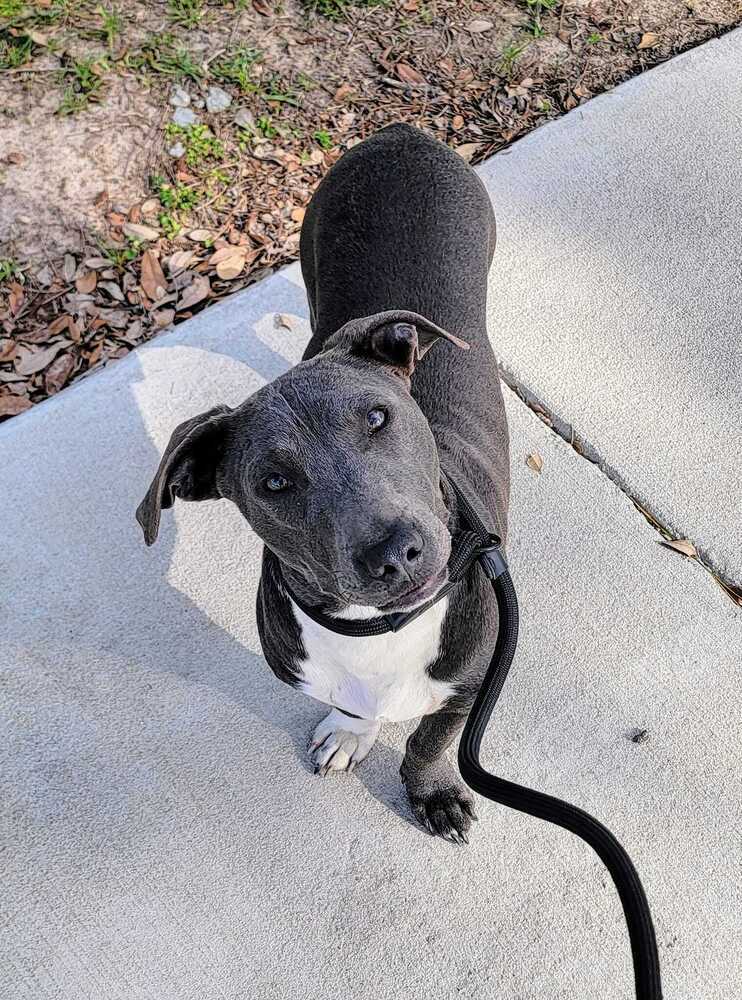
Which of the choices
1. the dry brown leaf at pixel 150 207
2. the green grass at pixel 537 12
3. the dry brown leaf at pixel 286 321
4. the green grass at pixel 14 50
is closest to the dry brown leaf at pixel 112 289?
the dry brown leaf at pixel 150 207

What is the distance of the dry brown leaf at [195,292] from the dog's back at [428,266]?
126cm

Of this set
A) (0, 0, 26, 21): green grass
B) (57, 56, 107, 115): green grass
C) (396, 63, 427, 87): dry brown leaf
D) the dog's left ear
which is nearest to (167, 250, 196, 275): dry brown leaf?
(57, 56, 107, 115): green grass

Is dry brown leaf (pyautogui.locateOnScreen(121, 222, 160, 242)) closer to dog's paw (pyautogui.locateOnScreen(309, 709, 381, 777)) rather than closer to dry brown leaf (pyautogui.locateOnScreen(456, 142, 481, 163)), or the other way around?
dry brown leaf (pyautogui.locateOnScreen(456, 142, 481, 163))

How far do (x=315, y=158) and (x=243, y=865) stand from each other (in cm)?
373

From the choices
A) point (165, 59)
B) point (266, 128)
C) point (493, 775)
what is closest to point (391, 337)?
point (493, 775)

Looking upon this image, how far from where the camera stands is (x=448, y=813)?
10.4 ft

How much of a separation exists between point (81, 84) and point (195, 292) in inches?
60.4

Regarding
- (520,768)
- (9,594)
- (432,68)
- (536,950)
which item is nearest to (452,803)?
(520,768)

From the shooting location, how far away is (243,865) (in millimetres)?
3205

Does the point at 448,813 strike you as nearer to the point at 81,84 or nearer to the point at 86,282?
the point at 86,282

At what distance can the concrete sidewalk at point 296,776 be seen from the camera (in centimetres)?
302

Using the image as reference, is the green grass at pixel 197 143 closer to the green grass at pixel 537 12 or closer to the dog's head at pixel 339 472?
the green grass at pixel 537 12

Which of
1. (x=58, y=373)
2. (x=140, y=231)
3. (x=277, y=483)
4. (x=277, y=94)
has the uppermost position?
(x=277, y=483)

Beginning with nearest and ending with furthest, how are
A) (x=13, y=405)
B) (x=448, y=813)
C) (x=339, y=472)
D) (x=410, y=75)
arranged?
(x=339, y=472), (x=448, y=813), (x=13, y=405), (x=410, y=75)
